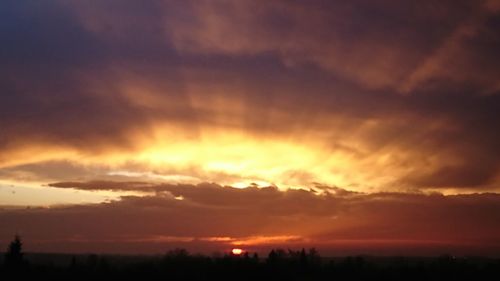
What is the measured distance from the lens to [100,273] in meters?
103

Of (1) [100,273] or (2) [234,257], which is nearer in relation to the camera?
(1) [100,273]

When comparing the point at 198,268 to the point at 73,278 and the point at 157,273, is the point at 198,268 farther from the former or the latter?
the point at 73,278

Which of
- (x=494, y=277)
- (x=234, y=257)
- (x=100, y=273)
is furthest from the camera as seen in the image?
(x=234, y=257)

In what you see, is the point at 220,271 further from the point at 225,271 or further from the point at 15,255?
the point at 15,255

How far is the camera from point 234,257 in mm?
135750

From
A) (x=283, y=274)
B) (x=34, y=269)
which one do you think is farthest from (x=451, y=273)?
(x=34, y=269)

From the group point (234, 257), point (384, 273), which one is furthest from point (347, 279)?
point (234, 257)

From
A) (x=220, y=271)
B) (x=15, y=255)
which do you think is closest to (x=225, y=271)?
(x=220, y=271)

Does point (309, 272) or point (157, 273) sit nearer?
point (157, 273)

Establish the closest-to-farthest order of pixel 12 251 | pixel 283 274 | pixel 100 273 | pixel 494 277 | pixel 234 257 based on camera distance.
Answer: pixel 12 251, pixel 100 273, pixel 283 274, pixel 494 277, pixel 234 257

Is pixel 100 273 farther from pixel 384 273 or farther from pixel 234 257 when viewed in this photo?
pixel 384 273

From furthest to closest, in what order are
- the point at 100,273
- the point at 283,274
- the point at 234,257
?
the point at 234,257
the point at 283,274
the point at 100,273

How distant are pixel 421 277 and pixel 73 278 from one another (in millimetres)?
72902

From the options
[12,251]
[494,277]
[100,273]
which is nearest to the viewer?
[12,251]
